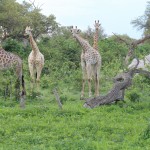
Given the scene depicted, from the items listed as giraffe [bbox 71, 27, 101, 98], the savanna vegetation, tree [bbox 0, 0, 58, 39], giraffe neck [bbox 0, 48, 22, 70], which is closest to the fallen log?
the savanna vegetation

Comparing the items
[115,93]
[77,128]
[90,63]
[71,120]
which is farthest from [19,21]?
[77,128]

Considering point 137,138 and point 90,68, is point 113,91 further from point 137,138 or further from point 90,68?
point 137,138

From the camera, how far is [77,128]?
792 cm

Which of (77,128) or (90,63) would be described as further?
(90,63)

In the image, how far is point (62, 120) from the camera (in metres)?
8.63

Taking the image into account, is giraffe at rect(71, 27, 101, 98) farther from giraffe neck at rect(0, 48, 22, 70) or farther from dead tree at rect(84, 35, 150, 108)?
dead tree at rect(84, 35, 150, 108)

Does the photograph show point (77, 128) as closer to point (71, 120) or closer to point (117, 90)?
point (71, 120)

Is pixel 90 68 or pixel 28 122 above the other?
pixel 90 68

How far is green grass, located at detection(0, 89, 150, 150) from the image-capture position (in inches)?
266

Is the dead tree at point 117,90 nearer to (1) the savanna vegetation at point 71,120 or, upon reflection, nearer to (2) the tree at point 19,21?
(1) the savanna vegetation at point 71,120

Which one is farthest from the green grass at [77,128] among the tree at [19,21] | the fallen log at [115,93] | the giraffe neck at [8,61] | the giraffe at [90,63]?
the tree at [19,21]

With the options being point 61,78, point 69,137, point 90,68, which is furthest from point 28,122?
point 61,78

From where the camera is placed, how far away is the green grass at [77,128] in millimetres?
6758

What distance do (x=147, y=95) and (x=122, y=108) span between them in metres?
2.68
